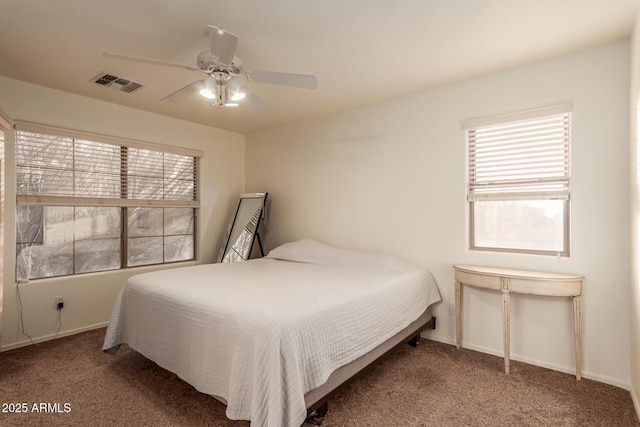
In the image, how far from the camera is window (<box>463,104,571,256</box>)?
8.33ft

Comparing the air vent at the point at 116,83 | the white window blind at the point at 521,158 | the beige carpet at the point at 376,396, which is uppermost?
the air vent at the point at 116,83

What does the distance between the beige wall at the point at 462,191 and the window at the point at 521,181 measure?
91 mm

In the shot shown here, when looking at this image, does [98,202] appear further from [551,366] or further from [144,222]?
[551,366]

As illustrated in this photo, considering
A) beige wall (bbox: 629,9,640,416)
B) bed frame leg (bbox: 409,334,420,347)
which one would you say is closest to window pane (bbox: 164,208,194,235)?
bed frame leg (bbox: 409,334,420,347)

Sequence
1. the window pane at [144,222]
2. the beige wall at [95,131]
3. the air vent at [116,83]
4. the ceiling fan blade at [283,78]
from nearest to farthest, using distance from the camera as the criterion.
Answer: the ceiling fan blade at [283,78] < the air vent at [116,83] < the beige wall at [95,131] < the window pane at [144,222]

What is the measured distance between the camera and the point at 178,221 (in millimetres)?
4234

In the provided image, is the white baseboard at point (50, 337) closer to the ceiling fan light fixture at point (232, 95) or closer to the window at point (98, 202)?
the window at point (98, 202)

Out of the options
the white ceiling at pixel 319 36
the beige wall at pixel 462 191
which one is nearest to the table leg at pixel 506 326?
the beige wall at pixel 462 191

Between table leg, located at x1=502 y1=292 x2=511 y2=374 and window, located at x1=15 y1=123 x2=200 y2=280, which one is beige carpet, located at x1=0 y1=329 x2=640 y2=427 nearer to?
table leg, located at x1=502 y1=292 x2=511 y2=374

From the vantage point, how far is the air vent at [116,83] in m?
2.81

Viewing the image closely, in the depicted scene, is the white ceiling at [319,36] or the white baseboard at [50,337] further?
the white baseboard at [50,337]

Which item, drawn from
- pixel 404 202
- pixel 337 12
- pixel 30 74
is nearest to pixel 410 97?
pixel 404 202

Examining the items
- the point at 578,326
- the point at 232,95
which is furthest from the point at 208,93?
the point at 578,326

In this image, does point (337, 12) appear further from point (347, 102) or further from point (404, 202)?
point (404, 202)
